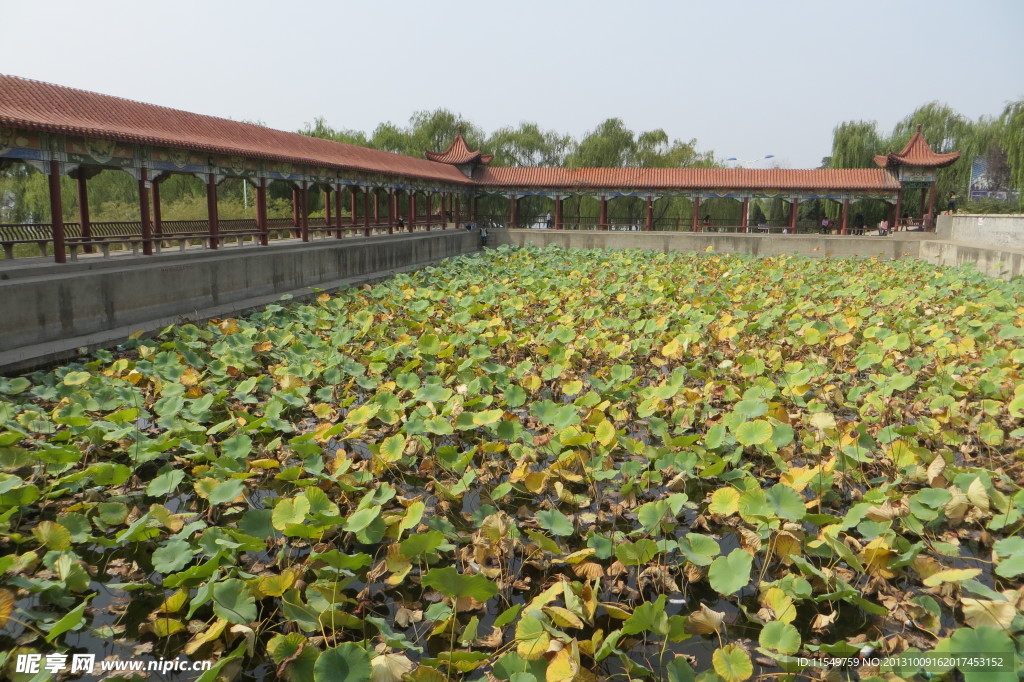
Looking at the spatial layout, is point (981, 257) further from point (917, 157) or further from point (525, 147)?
point (525, 147)

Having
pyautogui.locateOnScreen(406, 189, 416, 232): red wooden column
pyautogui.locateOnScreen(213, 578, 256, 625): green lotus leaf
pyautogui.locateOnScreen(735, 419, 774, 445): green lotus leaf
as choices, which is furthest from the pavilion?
pyautogui.locateOnScreen(735, 419, 774, 445): green lotus leaf

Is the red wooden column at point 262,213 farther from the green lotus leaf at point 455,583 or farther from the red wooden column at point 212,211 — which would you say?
the green lotus leaf at point 455,583

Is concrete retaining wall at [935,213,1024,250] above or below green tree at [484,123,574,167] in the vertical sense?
below

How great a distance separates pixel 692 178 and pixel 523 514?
2038 centimetres

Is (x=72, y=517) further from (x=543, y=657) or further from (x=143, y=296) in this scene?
(x=143, y=296)

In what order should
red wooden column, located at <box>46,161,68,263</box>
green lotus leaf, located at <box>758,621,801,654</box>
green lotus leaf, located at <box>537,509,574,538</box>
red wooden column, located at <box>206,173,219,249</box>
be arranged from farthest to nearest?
1. red wooden column, located at <box>206,173,219,249</box>
2. red wooden column, located at <box>46,161,68,263</box>
3. green lotus leaf, located at <box>537,509,574,538</box>
4. green lotus leaf, located at <box>758,621,801,654</box>

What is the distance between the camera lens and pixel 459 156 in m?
23.6

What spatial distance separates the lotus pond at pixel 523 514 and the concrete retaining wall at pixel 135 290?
1.14 meters

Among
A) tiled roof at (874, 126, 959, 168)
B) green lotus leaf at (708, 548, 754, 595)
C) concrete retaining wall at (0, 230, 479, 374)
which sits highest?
tiled roof at (874, 126, 959, 168)

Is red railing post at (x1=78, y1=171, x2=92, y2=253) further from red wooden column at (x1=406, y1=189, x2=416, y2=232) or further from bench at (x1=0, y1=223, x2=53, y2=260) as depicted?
red wooden column at (x1=406, y1=189, x2=416, y2=232)

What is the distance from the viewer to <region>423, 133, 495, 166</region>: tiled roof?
23.4m

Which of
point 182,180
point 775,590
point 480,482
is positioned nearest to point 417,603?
point 480,482

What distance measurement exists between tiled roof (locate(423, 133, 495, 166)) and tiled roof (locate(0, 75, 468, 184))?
8580 millimetres

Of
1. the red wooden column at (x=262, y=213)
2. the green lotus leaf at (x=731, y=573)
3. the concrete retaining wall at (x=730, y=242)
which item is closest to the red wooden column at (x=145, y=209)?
the red wooden column at (x=262, y=213)
